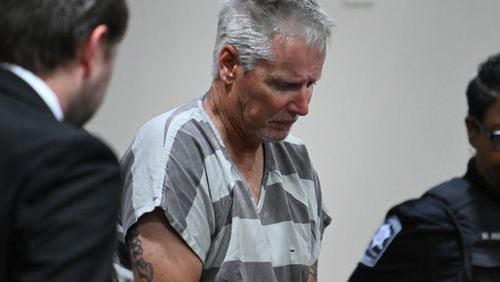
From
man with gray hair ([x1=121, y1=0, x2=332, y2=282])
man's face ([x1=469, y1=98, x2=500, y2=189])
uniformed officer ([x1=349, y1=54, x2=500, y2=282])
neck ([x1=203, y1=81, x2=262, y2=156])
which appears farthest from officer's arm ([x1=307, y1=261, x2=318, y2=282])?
man's face ([x1=469, y1=98, x2=500, y2=189])

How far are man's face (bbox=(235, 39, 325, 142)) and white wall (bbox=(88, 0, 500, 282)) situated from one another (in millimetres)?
1005

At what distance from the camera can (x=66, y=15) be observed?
1.00 m

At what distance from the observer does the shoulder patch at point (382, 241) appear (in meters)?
1.66

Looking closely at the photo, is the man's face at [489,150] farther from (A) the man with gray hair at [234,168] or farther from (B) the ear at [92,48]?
(B) the ear at [92,48]

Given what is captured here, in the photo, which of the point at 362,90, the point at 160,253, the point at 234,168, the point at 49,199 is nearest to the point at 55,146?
the point at 49,199

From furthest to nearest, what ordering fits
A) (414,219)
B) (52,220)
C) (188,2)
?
(188,2), (414,219), (52,220)

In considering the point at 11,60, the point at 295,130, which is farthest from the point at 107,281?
the point at 295,130

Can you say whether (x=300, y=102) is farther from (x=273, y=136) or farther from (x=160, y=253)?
(x=160, y=253)

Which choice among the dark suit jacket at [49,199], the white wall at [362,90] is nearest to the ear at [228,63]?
the dark suit jacket at [49,199]

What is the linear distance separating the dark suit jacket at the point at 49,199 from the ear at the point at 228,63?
744mm

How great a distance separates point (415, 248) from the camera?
1.63 metres

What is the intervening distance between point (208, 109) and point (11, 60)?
763 mm

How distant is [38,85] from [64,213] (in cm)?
16

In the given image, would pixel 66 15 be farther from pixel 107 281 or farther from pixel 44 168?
pixel 107 281
